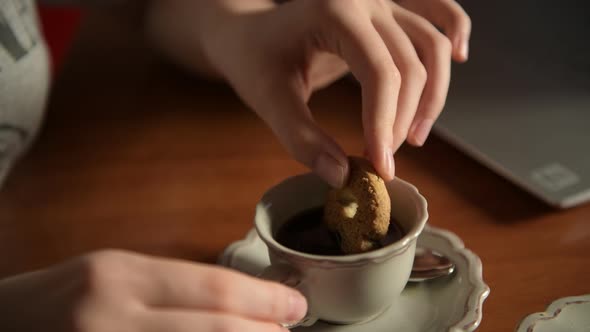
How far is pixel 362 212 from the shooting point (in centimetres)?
43

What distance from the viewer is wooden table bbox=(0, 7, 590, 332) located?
0.54 m

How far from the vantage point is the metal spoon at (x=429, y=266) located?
1.63 feet

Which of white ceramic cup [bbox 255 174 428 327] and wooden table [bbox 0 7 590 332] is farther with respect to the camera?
wooden table [bbox 0 7 590 332]

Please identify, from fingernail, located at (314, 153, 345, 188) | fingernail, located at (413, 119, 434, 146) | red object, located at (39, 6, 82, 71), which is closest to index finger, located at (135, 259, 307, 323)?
fingernail, located at (314, 153, 345, 188)

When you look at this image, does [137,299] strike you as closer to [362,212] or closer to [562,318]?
[362,212]

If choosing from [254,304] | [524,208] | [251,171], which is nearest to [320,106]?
[251,171]

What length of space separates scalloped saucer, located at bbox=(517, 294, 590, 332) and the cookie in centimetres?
13

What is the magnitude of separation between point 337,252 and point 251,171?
0.25 metres

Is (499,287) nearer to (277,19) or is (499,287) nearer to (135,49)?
(277,19)

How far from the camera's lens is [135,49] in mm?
958

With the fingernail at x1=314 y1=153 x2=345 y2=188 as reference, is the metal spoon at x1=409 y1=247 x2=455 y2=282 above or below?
below

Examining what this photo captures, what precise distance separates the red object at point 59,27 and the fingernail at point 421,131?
0.62 m

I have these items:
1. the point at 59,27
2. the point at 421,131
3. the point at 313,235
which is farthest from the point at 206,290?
the point at 59,27

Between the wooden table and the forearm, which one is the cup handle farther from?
the forearm
